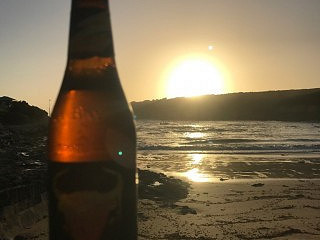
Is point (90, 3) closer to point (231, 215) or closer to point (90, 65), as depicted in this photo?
point (90, 65)

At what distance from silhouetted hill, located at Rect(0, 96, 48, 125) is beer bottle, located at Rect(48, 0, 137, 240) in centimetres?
1778

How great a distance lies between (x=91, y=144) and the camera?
1178 millimetres

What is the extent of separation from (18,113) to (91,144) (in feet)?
61.6

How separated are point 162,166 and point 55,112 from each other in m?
11.2

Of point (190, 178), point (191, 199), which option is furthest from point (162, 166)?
point (191, 199)

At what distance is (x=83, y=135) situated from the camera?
47.1 inches

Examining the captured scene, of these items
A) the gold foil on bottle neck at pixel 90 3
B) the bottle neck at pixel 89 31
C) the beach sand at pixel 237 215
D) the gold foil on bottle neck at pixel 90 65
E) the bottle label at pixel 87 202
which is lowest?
the beach sand at pixel 237 215

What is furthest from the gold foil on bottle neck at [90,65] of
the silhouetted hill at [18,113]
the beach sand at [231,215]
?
the silhouetted hill at [18,113]

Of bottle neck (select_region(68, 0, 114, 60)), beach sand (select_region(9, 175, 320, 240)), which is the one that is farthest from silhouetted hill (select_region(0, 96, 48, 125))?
bottle neck (select_region(68, 0, 114, 60))

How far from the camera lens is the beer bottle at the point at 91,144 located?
3.81 ft

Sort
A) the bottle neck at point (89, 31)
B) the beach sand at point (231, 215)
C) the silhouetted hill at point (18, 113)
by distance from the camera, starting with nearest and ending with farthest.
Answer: the bottle neck at point (89, 31), the beach sand at point (231, 215), the silhouetted hill at point (18, 113)

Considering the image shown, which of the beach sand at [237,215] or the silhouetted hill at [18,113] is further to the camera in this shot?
the silhouetted hill at [18,113]

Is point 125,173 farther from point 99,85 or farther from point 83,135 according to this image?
point 99,85

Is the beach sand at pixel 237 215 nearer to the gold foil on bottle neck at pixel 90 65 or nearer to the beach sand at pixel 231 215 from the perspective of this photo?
the beach sand at pixel 231 215
